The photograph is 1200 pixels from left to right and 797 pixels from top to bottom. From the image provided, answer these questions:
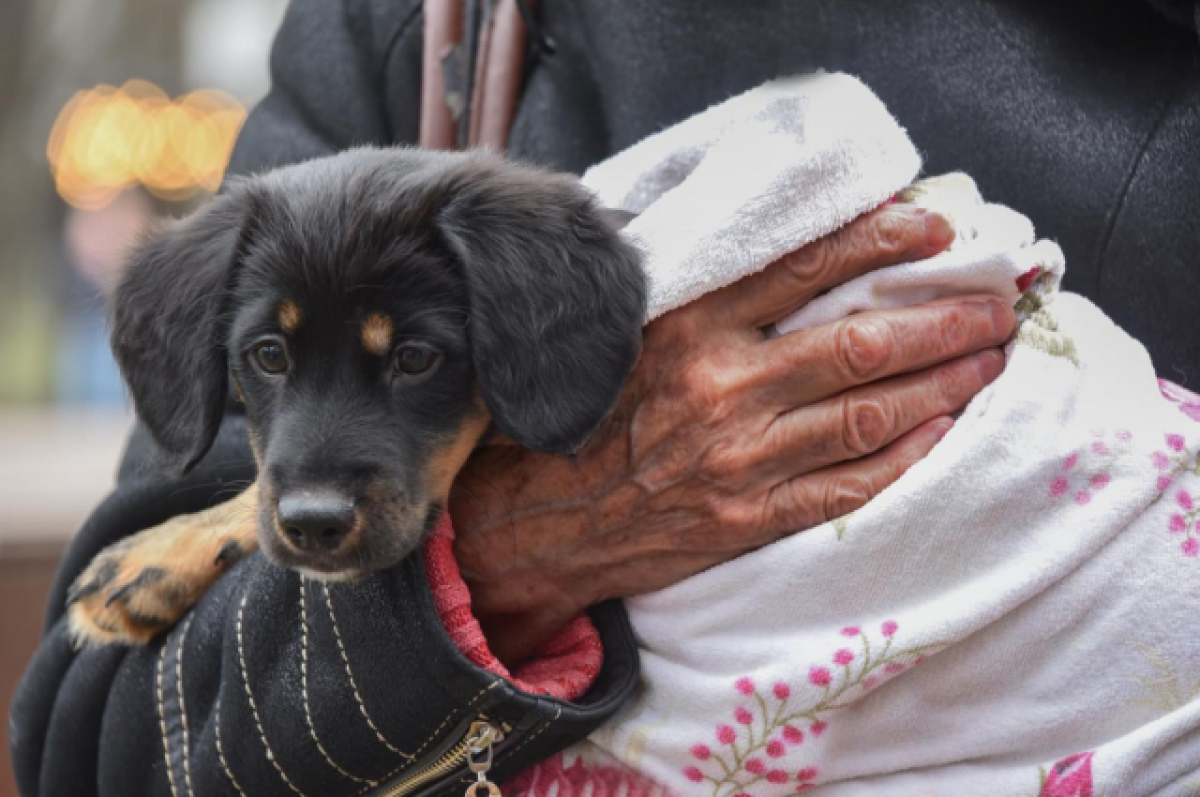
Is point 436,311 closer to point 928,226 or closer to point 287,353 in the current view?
point 287,353

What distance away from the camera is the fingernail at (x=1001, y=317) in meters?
1.75

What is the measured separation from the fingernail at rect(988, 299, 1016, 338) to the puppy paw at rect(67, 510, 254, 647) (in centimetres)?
119

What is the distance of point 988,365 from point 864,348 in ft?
Answer: 0.65

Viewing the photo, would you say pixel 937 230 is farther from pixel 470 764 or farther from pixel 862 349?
pixel 470 764

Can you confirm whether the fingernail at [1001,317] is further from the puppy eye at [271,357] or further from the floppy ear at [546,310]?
the puppy eye at [271,357]

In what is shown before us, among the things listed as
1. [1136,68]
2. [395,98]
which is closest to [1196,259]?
[1136,68]

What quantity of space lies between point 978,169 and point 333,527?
114cm

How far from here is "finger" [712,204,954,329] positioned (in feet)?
5.67

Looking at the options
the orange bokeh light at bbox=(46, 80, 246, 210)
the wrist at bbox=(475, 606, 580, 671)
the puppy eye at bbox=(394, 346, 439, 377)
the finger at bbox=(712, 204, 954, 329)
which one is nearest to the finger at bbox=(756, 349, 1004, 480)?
the finger at bbox=(712, 204, 954, 329)

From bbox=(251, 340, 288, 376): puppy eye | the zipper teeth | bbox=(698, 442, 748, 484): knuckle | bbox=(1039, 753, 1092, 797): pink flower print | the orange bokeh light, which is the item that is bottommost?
the orange bokeh light

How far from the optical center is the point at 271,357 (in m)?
1.80

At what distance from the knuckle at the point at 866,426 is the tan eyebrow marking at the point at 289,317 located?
0.77 meters

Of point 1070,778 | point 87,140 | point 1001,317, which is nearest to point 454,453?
point 1001,317

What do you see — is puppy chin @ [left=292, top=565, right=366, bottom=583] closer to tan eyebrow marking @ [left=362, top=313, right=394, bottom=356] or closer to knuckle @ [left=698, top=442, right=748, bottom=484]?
tan eyebrow marking @ [left=362, top=313, right=394, bottom=356]
